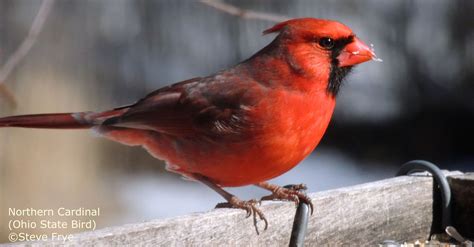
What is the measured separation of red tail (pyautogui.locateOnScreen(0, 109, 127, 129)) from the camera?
1288 mm

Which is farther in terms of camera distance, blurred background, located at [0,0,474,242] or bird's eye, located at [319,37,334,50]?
blurred background, located at [0,0,474,242]

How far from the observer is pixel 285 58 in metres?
1.54

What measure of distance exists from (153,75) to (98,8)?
0.26 meters

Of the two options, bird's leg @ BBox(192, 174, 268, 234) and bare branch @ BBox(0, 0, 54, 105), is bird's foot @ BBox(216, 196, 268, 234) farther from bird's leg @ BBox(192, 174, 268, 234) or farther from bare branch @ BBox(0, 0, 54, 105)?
bare branch @ BBox(0, 0, 54, 105)

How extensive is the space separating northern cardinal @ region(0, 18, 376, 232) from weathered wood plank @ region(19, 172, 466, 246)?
44 mm

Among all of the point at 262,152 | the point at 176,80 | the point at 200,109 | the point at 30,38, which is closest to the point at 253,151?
the point at 262,152

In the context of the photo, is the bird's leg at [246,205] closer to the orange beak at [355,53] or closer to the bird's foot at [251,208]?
the bird's foot at [251,208]

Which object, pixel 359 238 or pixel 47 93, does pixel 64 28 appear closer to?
pixel 47 93

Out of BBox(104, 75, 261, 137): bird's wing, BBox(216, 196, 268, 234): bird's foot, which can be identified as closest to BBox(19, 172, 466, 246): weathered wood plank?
BBox(216, 196, 268, 234): bird's foot

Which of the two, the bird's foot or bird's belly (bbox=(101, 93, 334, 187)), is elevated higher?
bird's belly (bbox=(101, 93, 334, 187))

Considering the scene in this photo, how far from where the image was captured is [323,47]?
1.49 metres

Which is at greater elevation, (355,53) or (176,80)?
(355,53)

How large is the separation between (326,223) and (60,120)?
0.49 m

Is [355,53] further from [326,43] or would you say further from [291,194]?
[291,194]
